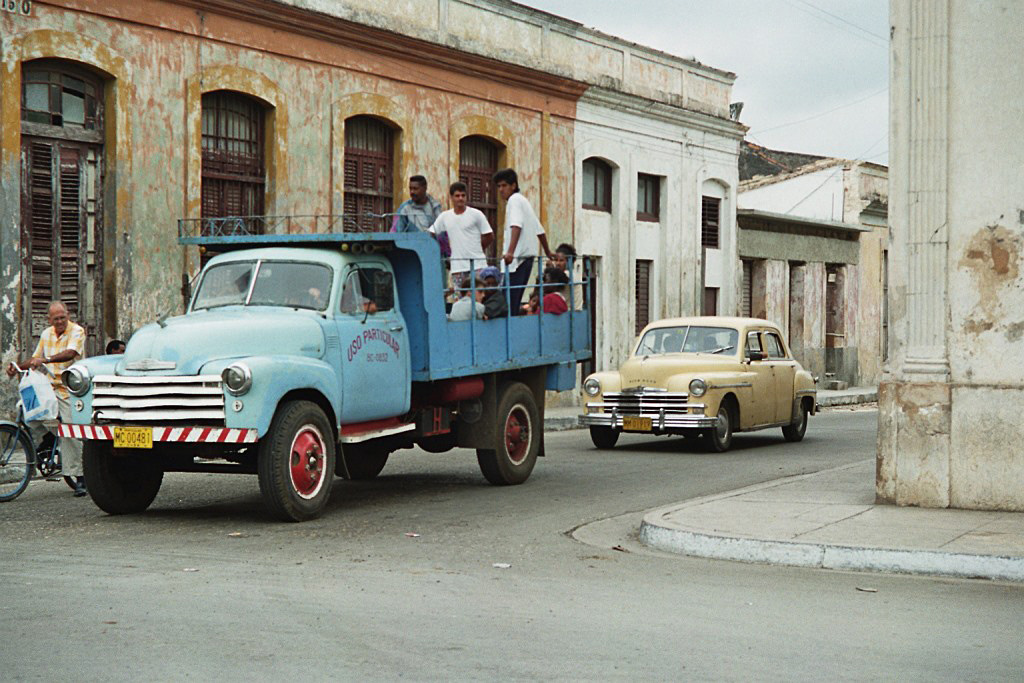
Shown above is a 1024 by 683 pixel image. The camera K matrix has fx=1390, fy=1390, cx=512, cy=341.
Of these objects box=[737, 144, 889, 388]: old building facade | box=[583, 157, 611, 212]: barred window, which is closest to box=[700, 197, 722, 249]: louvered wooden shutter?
box=[737, 144, 889, 388]: old building facade

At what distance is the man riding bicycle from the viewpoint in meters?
11.6

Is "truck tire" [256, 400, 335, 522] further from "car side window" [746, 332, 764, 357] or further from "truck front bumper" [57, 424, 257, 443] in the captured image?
"car side window" [746, 332, 764, 357]

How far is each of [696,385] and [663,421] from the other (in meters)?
0.60

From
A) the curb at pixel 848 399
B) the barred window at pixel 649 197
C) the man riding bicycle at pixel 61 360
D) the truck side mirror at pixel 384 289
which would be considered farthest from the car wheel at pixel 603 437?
the curb at pixel 848 399

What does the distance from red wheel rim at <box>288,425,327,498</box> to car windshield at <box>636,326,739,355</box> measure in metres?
8.43

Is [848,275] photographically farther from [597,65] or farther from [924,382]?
[924,382]

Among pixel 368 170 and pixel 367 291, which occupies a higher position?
pixel 368 170

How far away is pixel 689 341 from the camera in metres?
18.2

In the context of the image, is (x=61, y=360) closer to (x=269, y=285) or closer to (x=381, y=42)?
(x=269, y=285)

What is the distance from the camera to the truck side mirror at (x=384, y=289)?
11539 millimetres

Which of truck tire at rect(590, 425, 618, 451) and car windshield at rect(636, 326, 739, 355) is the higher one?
car windshield at rect(636, 326, 739, 355)

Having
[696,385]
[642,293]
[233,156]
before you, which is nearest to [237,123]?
[233,156]

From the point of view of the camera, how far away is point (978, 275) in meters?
10.5

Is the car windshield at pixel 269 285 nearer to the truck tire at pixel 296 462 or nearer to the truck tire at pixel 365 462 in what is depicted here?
the truck tire at pixel 296 462
